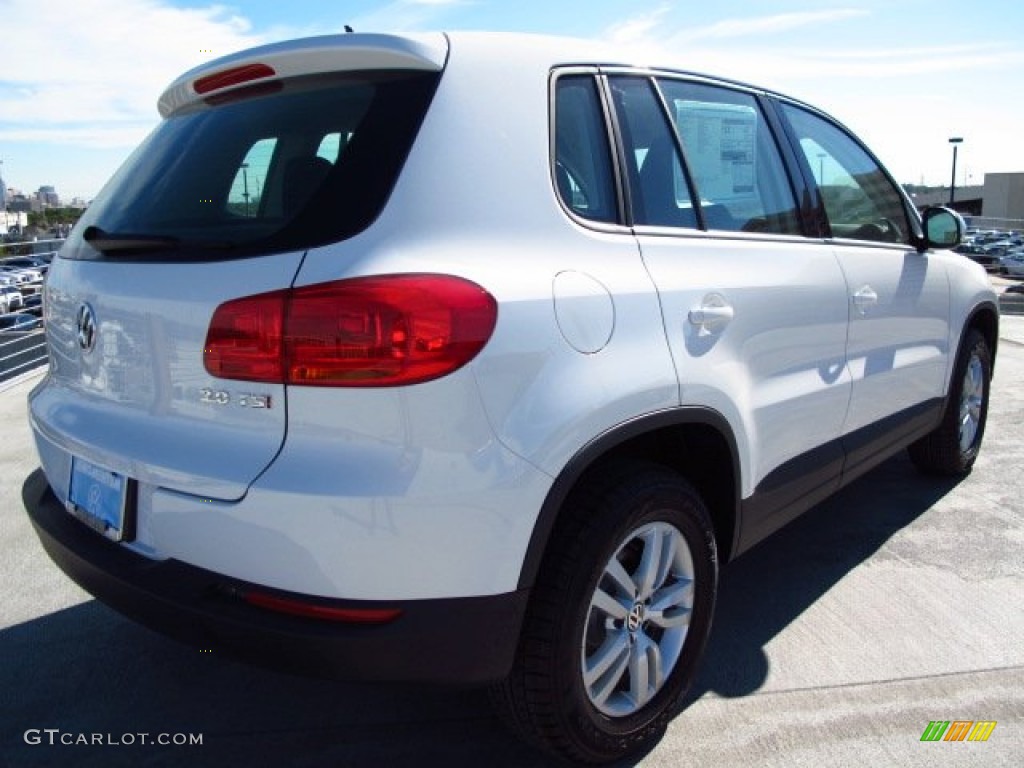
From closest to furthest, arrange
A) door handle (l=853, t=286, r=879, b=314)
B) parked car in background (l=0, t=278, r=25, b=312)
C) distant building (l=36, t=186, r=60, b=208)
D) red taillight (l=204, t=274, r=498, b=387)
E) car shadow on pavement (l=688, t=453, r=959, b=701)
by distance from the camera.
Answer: red taillight (l=204, t=274, r=498, b=387) < car shadow on pavement (l=688, t=453, r=959, b=701) < door handle (l=853, t=286, r=879, b=314) < parked car in background (l=0, t=278, r=25, b=312) < distant building (l=36, t=186, r=60, b=208)

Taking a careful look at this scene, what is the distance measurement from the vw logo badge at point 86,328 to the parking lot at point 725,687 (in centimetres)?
110

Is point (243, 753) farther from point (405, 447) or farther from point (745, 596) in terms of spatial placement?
point (745, 596)

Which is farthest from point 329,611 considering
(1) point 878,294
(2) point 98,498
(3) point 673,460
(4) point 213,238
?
(1) point 878,294

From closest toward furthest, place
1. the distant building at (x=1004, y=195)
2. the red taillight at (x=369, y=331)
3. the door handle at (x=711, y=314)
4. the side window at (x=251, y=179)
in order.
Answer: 1. the red taillight at (x=369, y=331)
2. the side window at (x=251, y=179)
3. the door handle at (x=711, y=314)
4. the distant building at (x=1004, y=195)

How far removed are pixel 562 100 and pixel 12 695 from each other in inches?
93.1

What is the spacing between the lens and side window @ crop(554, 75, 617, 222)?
2139mm

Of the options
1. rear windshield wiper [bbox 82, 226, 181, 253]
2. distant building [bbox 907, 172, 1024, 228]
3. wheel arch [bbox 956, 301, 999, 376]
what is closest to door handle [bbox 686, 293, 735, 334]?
rear windshield wiper [bbox 82, 226, 181, 253]

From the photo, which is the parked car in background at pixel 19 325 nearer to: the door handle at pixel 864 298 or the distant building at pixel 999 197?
the door handle at pixel 864 298

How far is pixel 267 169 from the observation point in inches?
87.3

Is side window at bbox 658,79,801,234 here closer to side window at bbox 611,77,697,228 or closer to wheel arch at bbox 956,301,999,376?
side window at bbox 611,77,697,228

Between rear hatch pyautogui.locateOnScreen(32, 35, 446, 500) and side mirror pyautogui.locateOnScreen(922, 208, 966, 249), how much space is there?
2669mm

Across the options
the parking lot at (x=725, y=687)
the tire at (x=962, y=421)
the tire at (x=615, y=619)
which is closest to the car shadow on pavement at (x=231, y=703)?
the parking lot at (x=725, y=687)

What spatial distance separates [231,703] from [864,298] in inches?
99.7

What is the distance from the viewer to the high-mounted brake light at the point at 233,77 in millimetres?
2188
